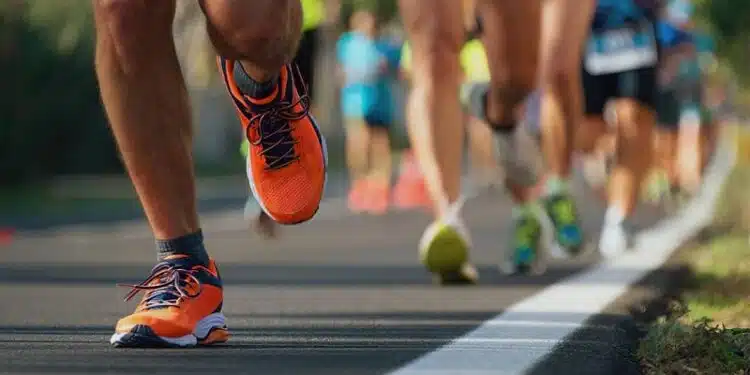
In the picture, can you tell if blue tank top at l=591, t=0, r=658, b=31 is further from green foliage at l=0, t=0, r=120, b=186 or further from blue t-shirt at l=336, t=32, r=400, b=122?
green foliage at l=0, t=0, r=120, b=186

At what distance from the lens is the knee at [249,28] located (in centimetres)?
444

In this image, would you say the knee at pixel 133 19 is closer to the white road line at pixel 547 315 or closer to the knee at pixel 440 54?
the white road line at pixel 547 315

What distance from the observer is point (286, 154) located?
4.88m

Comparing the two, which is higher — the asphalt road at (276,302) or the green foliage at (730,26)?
the asphalt road at (276,302)

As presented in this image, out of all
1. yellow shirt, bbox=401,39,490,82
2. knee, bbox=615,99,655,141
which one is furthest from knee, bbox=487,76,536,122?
yellow shirt, bbox=401,39,490,82

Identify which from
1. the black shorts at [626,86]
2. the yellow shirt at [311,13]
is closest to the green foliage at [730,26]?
the black shorts at [626,86]

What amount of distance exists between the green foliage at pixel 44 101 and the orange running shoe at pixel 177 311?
1482 centimetres

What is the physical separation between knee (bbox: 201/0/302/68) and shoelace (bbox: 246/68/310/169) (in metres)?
0.28

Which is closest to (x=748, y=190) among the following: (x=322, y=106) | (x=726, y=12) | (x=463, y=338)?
(x=463, y=338)

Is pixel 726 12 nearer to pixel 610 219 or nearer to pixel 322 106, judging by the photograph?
pixel 322 106

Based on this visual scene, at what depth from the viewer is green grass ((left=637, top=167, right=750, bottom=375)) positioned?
14.4 feet

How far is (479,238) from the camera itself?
11.6 m

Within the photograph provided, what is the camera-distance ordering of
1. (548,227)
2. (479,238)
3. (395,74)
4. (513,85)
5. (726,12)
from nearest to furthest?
1. (513,85)
2. (548,227)
3. (479,238)
4. (395,74)
5. (726,12)

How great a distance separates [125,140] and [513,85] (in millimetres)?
2723
